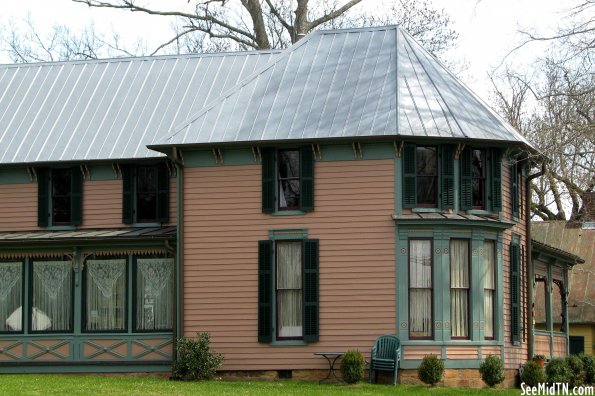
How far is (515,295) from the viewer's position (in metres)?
30.3

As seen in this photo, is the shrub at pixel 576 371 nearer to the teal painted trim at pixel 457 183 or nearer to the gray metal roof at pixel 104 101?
the teal painted trim at pixel 457 183

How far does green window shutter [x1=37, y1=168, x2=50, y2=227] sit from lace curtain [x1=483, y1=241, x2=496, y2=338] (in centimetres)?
1097

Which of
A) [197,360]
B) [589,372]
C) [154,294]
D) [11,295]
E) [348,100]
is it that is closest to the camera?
[197,360]

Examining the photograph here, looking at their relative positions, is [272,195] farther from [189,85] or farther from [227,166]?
[189,85]

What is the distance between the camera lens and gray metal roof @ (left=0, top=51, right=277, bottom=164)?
106ft

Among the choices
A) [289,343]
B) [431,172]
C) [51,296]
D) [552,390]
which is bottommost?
[552,390]

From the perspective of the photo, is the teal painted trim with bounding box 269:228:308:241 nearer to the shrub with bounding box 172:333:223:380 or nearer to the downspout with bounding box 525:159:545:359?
the shrub with bounding box 172:333:223:380

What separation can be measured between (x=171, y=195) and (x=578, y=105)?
9.99 metres

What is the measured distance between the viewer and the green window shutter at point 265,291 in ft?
94.5

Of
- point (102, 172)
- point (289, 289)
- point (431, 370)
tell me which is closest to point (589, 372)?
point (431, 370)

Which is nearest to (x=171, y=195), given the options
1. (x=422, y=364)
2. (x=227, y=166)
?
(x=227, y=166)

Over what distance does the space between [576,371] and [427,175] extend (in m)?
6.42

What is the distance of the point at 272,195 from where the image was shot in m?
29.2

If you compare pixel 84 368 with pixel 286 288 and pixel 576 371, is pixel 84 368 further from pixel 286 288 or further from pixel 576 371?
pixel 576 371
